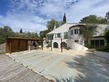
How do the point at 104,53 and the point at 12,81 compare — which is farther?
the point at 104,53

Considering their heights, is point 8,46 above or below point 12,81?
above

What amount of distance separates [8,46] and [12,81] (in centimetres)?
1555

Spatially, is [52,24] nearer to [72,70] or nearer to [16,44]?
[16,44]

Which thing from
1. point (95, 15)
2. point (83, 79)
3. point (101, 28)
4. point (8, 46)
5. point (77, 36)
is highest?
point (95, 15)

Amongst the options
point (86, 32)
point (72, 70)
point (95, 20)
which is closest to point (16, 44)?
point (86, 32)

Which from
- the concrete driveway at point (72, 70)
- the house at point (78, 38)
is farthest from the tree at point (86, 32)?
the concrete driveway at point (72, 70)

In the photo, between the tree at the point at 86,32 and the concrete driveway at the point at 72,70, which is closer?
the concrete driveway at the point at 72,70

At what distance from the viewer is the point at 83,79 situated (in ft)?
27.0

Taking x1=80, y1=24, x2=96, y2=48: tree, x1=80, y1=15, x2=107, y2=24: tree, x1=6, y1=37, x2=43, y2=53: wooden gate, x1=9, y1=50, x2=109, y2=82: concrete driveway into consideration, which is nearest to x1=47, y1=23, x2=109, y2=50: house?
x1=80, y1=24, x2=96, y2=48: tree

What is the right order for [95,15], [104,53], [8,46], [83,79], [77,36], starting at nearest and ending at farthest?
1. [83,79]
2. [104,53]
3. [8,46]
4. [77,36]
5. [95,15]

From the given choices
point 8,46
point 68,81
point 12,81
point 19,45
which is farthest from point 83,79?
point 19,45

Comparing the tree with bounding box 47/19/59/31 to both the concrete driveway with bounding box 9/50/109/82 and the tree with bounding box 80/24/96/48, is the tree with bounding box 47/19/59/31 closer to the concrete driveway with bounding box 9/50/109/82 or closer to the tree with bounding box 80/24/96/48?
the tree with bounding box 80/24/96/48

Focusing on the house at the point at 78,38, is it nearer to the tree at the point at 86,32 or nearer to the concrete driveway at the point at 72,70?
the tree at the point at 86,32

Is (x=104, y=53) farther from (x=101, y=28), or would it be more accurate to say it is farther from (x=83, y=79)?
(x=101, y=28)
